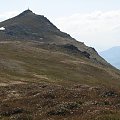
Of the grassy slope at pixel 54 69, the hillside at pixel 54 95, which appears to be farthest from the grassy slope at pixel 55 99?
the grassy slope at pixel 54 69

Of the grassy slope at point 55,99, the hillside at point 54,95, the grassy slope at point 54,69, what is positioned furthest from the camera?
the grassy slope at point 54,69

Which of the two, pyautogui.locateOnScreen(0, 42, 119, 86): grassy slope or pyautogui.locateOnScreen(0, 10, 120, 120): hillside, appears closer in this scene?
pyautogui.locateOnScreen(0, 10, 120, 120): hillside

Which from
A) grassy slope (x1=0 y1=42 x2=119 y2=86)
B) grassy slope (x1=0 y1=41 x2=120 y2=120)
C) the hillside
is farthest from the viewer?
grassy slope (x1=0 y1=42 x2=119 y2=86)

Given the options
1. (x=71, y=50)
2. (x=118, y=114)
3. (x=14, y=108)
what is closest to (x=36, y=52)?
(x=71, y=50)

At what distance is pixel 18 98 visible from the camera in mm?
45312

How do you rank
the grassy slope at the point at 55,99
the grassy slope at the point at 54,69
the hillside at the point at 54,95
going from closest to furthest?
1. the grassy slope at the point at 55,99
2. the hillside at the point at 54,95
3. the grassy slope at the point at 54,69

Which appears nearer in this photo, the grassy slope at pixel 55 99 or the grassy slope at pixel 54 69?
the grassy slope at pixel 55 99

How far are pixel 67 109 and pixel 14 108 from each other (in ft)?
20.6

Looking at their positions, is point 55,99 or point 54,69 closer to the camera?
point 55,99

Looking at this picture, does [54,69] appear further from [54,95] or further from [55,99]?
[55,99]

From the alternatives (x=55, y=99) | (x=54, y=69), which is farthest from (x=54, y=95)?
(x=54, y=69)

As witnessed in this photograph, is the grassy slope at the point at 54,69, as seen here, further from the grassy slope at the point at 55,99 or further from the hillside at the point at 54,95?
the grassy slope at the point at 55,99

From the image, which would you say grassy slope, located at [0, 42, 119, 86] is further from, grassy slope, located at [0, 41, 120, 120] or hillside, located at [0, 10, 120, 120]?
grassy slope, located at [0, 41, 120, 120]

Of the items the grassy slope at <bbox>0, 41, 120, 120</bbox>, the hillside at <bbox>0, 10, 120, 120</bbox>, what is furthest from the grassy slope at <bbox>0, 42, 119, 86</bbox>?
the grassy slope at <bbox>0, 41, 120, 120</bbox>
